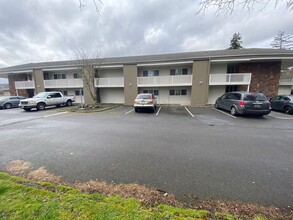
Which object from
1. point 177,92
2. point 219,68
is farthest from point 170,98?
point 219,68

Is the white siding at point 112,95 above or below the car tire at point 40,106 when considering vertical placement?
above

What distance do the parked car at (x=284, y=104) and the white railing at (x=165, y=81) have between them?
8.00 m

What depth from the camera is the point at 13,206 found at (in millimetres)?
2381

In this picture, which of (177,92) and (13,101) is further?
(177,92)

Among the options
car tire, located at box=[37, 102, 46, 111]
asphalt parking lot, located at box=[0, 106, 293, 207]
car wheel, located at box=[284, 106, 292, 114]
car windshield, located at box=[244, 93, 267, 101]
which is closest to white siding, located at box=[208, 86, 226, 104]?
car wheel, located at box=[284, 106, 292, 114]

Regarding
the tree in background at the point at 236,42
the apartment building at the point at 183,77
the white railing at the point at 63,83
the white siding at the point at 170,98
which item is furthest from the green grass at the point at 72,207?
the tree in background at the point at 236,42

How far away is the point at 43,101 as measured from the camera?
1541 centimetres

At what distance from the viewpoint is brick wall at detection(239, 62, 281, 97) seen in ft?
54.0

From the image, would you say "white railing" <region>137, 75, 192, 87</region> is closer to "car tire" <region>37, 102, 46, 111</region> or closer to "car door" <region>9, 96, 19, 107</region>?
"car tire" <region>37, 102, 46, 111</region>

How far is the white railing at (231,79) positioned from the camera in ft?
51.5

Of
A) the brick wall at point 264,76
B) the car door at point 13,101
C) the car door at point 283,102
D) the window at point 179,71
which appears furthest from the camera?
the window at point 179,71

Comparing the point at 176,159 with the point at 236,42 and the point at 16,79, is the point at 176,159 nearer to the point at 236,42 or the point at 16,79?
the point at 16,79

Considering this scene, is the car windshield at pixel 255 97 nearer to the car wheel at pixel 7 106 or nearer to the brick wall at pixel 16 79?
→ the car wheel at pixel 7 106

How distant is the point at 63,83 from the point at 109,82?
7081mm
